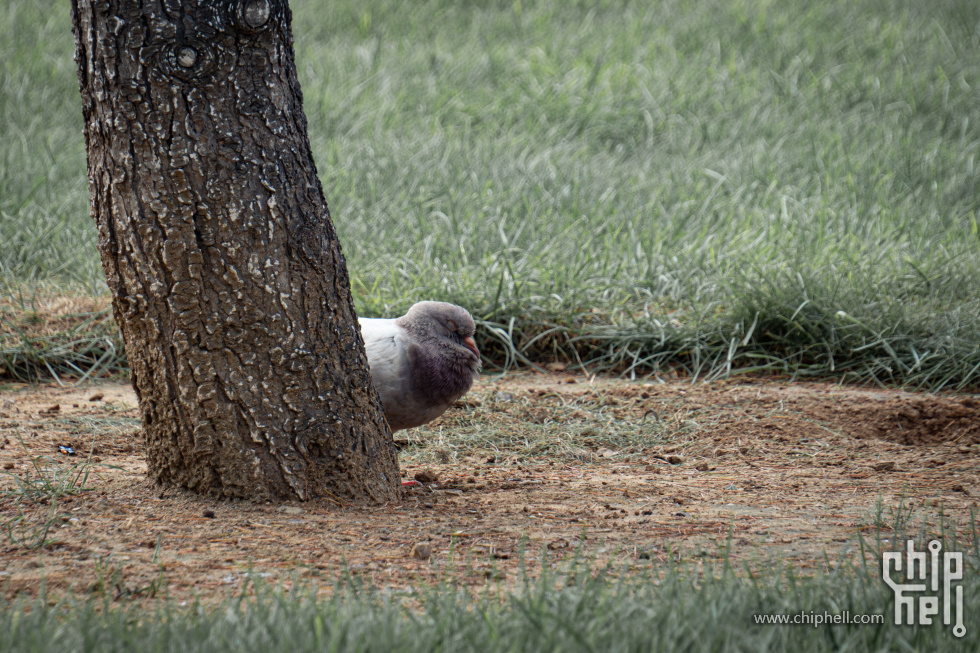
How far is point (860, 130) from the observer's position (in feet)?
25.5

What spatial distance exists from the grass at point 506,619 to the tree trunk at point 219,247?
608 mm

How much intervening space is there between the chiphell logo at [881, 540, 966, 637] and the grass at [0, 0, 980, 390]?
2.40 metres

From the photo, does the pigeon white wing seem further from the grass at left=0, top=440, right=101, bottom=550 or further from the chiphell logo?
the chiphell logo

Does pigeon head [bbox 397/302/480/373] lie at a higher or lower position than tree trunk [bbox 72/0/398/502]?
lower

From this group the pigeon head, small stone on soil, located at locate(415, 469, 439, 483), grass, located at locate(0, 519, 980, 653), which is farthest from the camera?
the pigeon head

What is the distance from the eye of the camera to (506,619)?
158 centimetres

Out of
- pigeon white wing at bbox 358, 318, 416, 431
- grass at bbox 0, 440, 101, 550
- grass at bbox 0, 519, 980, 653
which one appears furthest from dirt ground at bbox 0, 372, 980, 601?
pigeon white wing at bbox 358, 318, 416, 431

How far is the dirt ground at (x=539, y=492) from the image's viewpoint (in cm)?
197

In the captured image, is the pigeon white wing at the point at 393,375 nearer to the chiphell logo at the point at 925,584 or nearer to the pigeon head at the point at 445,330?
the pigeon head at the point at 445,330

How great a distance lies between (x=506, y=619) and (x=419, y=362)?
1709 millimetres

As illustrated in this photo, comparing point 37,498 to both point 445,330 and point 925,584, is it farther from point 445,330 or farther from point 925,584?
point 925,584

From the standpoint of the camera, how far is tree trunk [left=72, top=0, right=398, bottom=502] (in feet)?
7.00

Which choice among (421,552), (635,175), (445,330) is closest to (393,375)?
(445,330)

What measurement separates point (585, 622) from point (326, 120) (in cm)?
696
